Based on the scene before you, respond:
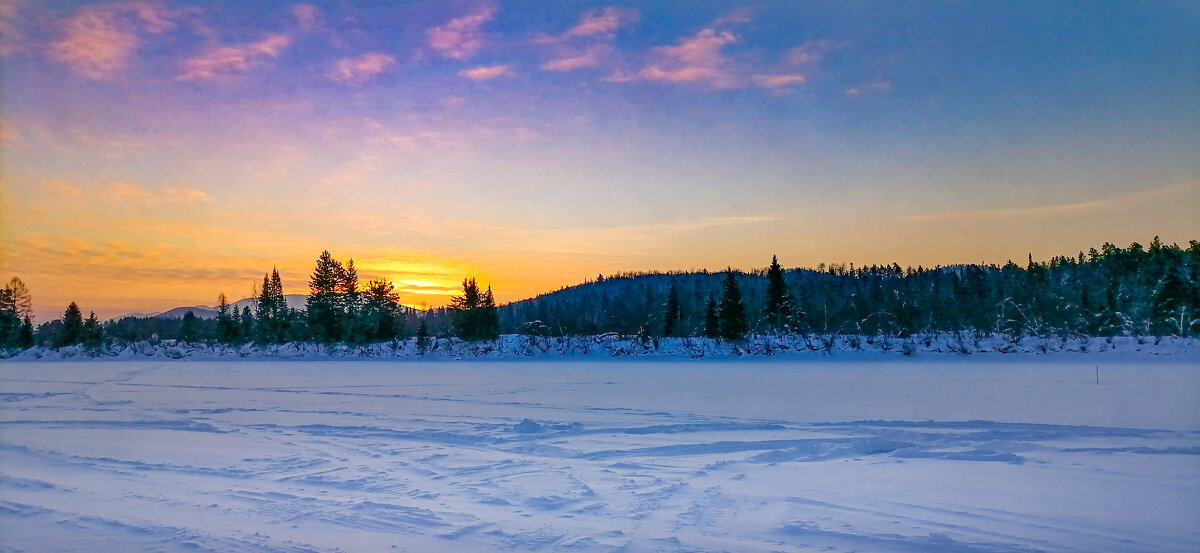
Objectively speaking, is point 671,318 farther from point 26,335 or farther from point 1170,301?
point 26,335

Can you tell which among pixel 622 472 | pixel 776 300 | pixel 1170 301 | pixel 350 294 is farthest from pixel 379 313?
pixel 1170 301

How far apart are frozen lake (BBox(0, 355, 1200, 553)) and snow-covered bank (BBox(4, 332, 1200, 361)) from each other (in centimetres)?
1010

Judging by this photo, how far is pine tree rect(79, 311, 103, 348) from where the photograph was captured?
112 ft

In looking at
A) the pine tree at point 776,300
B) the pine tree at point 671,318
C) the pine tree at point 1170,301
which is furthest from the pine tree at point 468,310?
the pine tree at point 1170,301

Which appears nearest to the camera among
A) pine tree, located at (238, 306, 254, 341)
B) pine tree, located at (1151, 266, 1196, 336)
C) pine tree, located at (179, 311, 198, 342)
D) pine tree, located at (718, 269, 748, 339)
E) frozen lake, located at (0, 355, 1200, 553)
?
frozen lake, located at (0, 355, 1200, 553)

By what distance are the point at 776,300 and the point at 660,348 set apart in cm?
1243

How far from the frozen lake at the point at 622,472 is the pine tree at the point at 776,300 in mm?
24085

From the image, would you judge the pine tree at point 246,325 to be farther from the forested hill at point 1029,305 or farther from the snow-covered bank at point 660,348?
the forested hill at point 1029,305

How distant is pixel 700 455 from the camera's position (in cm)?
667

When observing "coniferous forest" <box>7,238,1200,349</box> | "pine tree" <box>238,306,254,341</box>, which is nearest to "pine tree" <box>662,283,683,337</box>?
"coniferous forest" <box>7,238,1200,349</box>

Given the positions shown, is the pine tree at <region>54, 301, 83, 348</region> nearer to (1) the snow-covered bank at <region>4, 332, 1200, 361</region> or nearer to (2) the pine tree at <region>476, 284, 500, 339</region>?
(1) the snow-covered bank at <region>4, 332, 1200, 361</region>

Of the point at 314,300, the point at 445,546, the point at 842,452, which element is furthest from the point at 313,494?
the point at 314,300

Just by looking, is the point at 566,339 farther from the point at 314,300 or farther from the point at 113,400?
the point at 314,300

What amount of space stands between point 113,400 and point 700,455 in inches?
468
